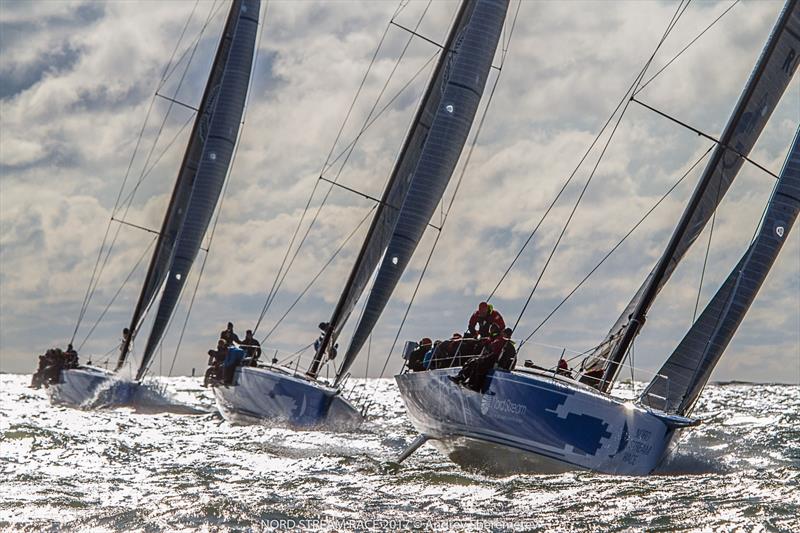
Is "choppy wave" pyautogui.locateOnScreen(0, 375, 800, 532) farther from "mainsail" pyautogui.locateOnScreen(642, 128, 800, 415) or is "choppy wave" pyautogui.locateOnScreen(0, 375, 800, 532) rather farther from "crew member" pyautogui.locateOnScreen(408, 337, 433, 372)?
"crew member" pyautogui.locateOnScreen(408, 337, 433, 372)

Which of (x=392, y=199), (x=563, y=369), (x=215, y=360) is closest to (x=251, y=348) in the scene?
(x=215, y=360)

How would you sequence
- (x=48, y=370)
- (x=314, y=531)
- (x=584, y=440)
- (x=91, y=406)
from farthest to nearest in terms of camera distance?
1. (x=48, y=370)
2. (x=91, y=406)
3. (x=584, y=440)
4. (x=314, y=531)

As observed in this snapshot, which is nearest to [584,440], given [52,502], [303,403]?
[52,502]

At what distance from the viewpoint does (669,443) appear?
13117mm

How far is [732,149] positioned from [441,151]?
6282 millimetres

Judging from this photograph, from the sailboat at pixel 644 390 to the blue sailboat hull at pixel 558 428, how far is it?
11 mm

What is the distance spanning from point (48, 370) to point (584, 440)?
64.8ft

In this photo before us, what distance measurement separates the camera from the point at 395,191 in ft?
71.5

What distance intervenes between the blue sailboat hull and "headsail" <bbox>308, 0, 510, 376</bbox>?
830 cm

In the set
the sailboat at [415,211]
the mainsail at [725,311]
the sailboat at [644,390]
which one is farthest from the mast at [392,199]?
the mainsail at [725,311]

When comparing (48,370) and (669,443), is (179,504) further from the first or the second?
(48,370)

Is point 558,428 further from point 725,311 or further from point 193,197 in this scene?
point 193,197

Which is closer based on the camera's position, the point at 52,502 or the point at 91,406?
the point at 52,502

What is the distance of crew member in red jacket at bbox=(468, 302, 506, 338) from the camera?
587 inches
